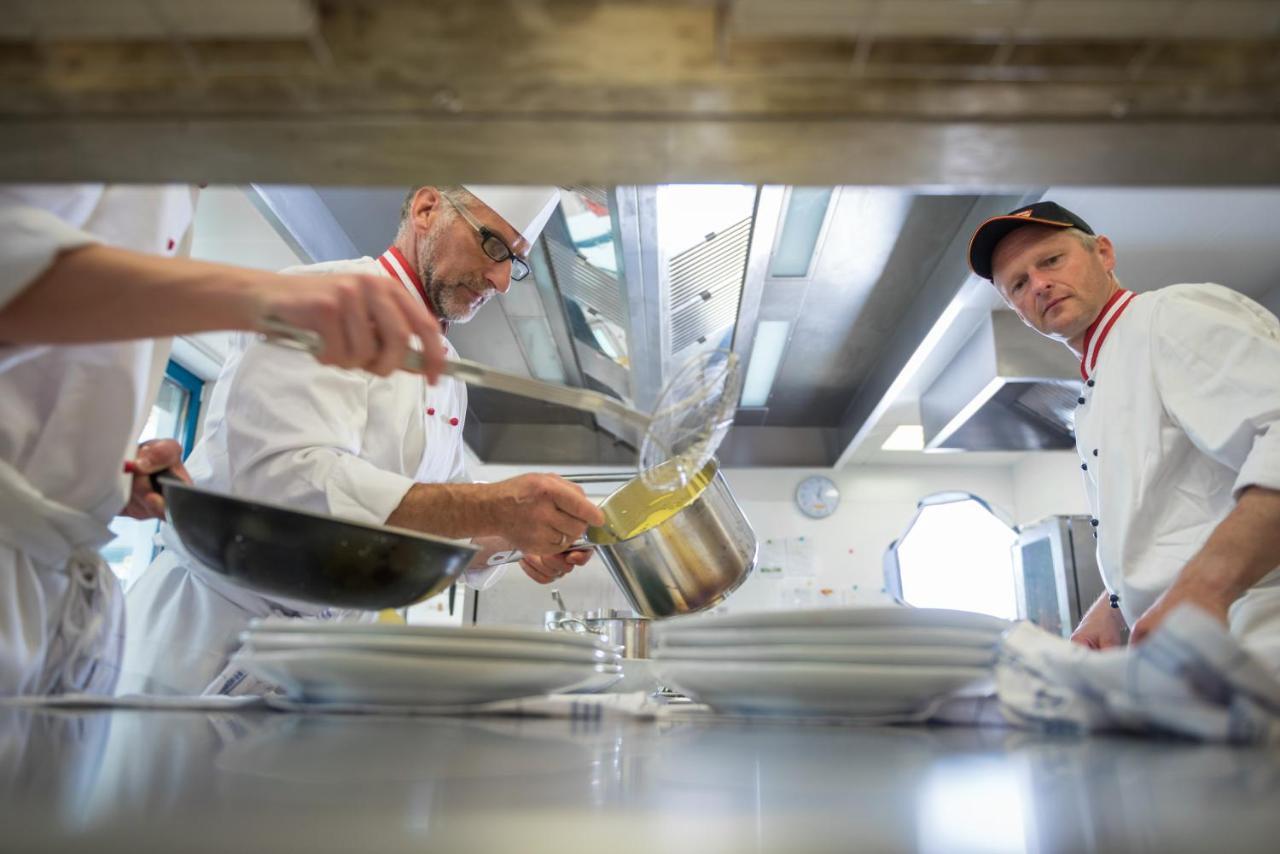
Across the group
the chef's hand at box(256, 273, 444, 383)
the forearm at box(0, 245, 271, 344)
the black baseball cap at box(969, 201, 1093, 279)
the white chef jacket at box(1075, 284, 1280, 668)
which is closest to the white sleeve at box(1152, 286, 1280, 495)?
the white chef jacket at box(1075, 284, 1280, 668)

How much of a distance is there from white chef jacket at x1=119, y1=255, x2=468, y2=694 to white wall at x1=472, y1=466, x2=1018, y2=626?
370cm

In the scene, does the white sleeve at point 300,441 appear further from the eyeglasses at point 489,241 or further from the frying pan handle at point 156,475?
the eyeglasses at point 489,241

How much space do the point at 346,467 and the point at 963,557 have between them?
374cm

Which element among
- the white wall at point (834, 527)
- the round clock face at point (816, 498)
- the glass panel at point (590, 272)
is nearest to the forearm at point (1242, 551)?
the glass panel at point (590, 272)

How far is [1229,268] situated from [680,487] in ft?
7.71

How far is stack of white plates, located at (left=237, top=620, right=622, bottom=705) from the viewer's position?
0.62 metres

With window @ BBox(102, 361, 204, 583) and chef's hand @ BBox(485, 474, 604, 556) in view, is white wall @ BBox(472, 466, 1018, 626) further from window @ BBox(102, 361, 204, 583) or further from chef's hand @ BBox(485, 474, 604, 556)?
chef's hand @ BBox(485, 474, 604, 556)

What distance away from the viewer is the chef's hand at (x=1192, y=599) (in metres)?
0.99

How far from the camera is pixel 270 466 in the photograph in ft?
3.94

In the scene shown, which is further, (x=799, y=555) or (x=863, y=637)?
(x=799, y=555)

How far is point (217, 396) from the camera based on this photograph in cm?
138

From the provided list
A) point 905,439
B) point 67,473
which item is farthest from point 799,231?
point 905,439

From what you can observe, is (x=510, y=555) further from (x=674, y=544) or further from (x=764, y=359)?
(x=764, y=359)

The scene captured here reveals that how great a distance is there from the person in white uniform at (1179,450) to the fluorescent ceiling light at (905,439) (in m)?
3.16
